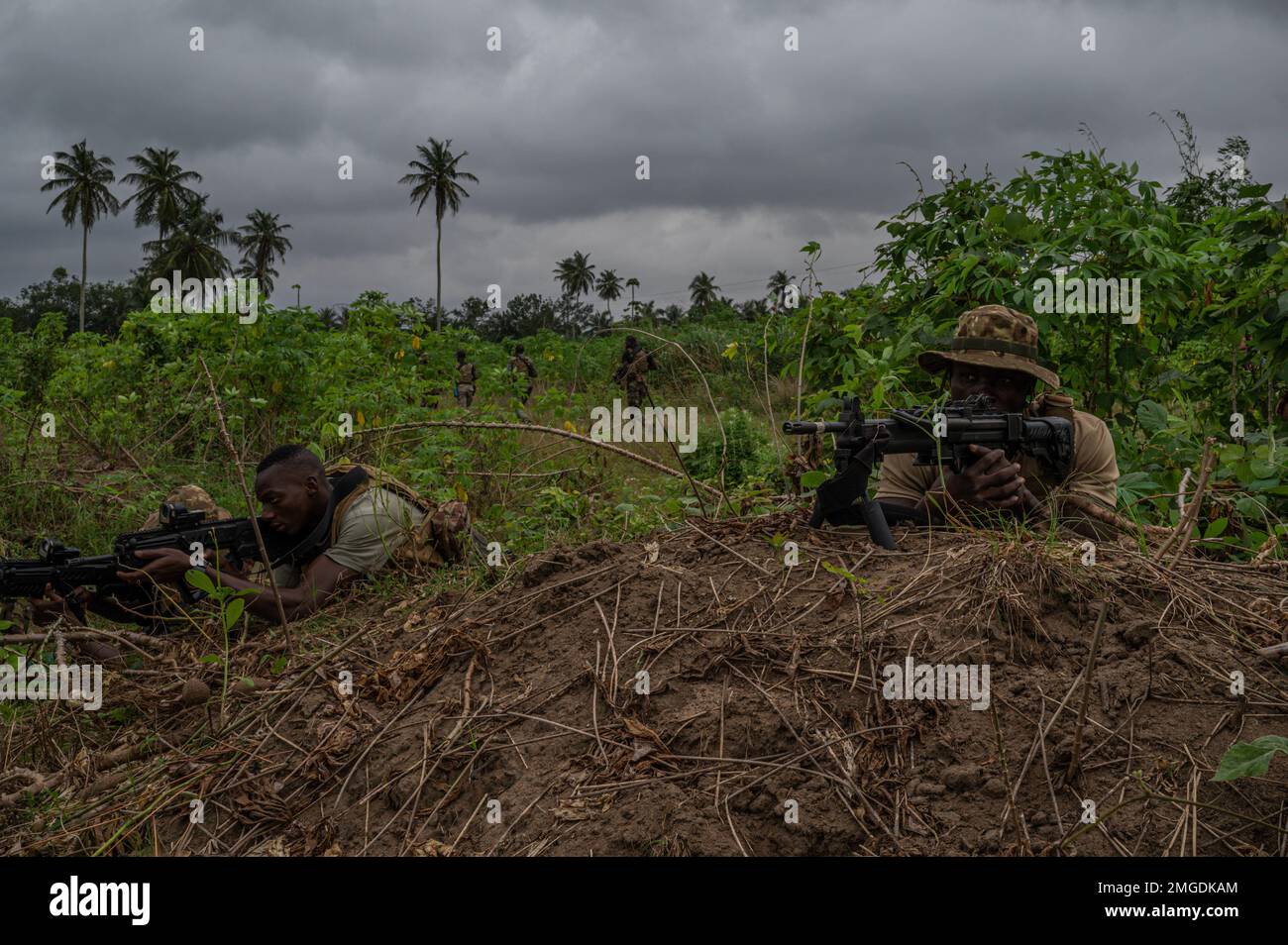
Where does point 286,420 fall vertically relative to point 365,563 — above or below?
above

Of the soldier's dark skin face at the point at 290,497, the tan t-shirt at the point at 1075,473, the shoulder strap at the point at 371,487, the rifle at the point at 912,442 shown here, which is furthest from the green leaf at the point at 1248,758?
the soldier's dark skin face at the point at 290,497

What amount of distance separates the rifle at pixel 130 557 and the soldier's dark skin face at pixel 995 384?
9.22 feet

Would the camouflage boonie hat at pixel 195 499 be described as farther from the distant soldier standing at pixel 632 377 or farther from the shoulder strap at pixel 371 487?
the distant soldier standing at pixel 632 377

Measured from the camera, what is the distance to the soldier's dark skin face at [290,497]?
4520 mm

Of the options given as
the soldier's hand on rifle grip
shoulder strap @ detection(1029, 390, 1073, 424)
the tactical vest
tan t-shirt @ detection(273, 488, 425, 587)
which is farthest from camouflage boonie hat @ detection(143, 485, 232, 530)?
shoulder strap @ detection(1029, 390, 1073, 424)

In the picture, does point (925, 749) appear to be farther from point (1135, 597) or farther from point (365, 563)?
point (365, 563)

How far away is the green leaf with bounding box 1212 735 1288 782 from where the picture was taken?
5.83 feet

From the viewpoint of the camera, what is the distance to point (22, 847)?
2623mm

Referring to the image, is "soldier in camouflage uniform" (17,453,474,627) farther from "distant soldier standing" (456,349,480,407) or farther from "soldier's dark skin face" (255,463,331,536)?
"distant soldier standing" (456,349,480,407)

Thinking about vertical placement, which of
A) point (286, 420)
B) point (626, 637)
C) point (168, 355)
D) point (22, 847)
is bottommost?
point (22, 847)

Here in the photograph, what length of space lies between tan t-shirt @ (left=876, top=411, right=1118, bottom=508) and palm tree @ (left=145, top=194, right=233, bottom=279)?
138 ft

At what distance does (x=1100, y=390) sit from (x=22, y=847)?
480 centimetres
